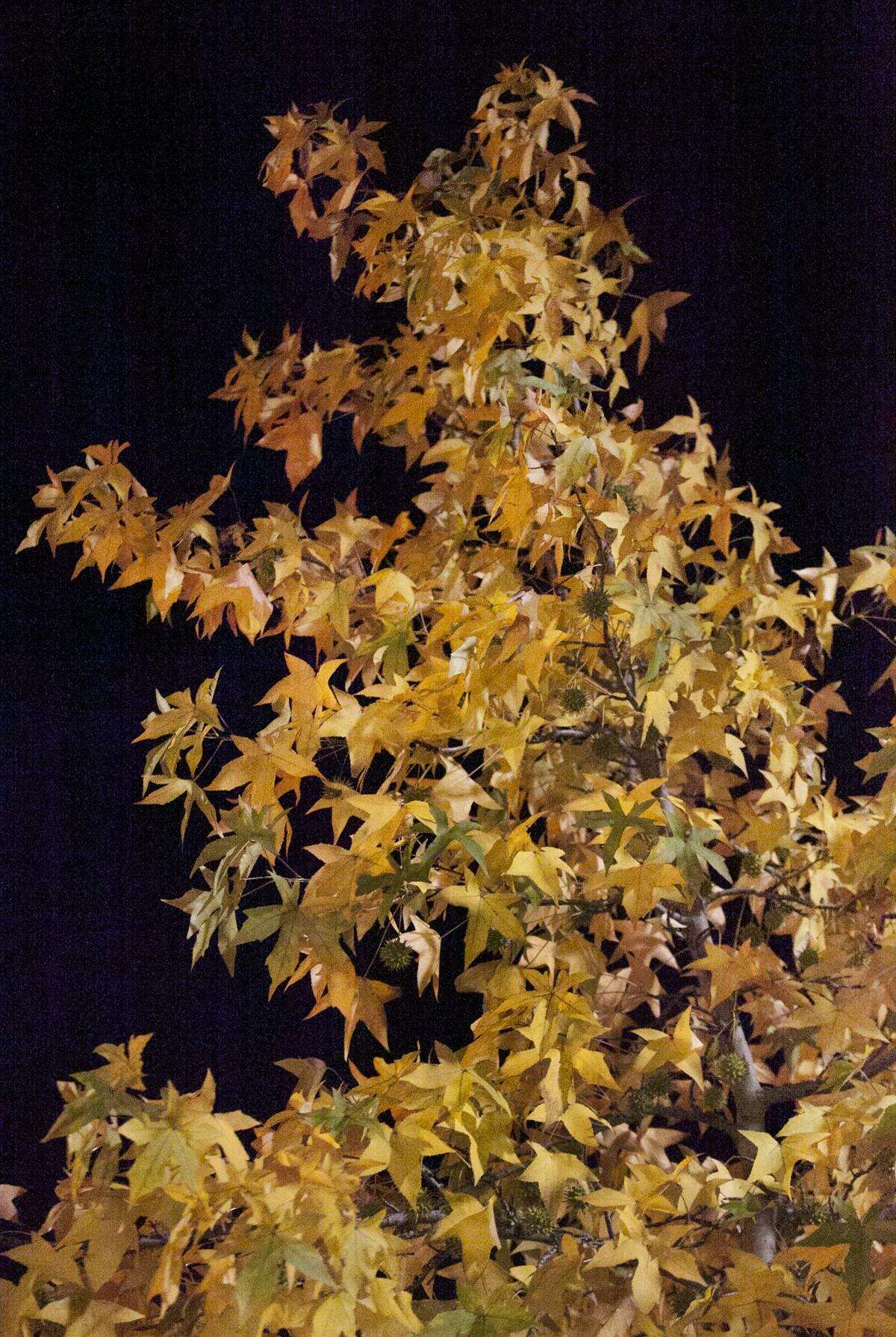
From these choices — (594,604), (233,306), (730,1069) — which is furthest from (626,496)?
(233,306)

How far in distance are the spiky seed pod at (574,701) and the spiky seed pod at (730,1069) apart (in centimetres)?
34

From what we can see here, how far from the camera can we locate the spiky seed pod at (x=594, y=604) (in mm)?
950

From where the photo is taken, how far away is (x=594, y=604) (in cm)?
95

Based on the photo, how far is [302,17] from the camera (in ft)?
5.45

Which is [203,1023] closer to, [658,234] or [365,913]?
[365,913]

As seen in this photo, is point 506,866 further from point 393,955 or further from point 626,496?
point 626,496

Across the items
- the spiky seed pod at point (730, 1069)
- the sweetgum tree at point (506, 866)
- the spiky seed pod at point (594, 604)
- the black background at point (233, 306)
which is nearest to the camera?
the sweetgum tree at point (506, 866)

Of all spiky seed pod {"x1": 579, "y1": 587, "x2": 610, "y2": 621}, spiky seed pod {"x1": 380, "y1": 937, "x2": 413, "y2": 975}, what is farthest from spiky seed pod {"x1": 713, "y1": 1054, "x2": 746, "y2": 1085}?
spiky seed pod {"x1": 579, "y1": 587, "x2": 610, "y2": 621}

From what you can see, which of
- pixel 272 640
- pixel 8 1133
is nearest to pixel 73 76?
pixel 272 640

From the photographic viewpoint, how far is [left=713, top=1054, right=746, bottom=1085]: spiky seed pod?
3.49 ft

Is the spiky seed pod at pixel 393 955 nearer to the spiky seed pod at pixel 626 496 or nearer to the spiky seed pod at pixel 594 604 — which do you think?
the spiky seed pod at pixel 594 604

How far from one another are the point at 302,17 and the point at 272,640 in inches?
34.5

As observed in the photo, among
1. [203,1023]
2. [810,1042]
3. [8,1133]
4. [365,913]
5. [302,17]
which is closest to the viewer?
[365,913]

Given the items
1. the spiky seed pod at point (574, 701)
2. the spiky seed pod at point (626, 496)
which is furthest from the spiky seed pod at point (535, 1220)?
the spiky seed pod at point (626, 496)
